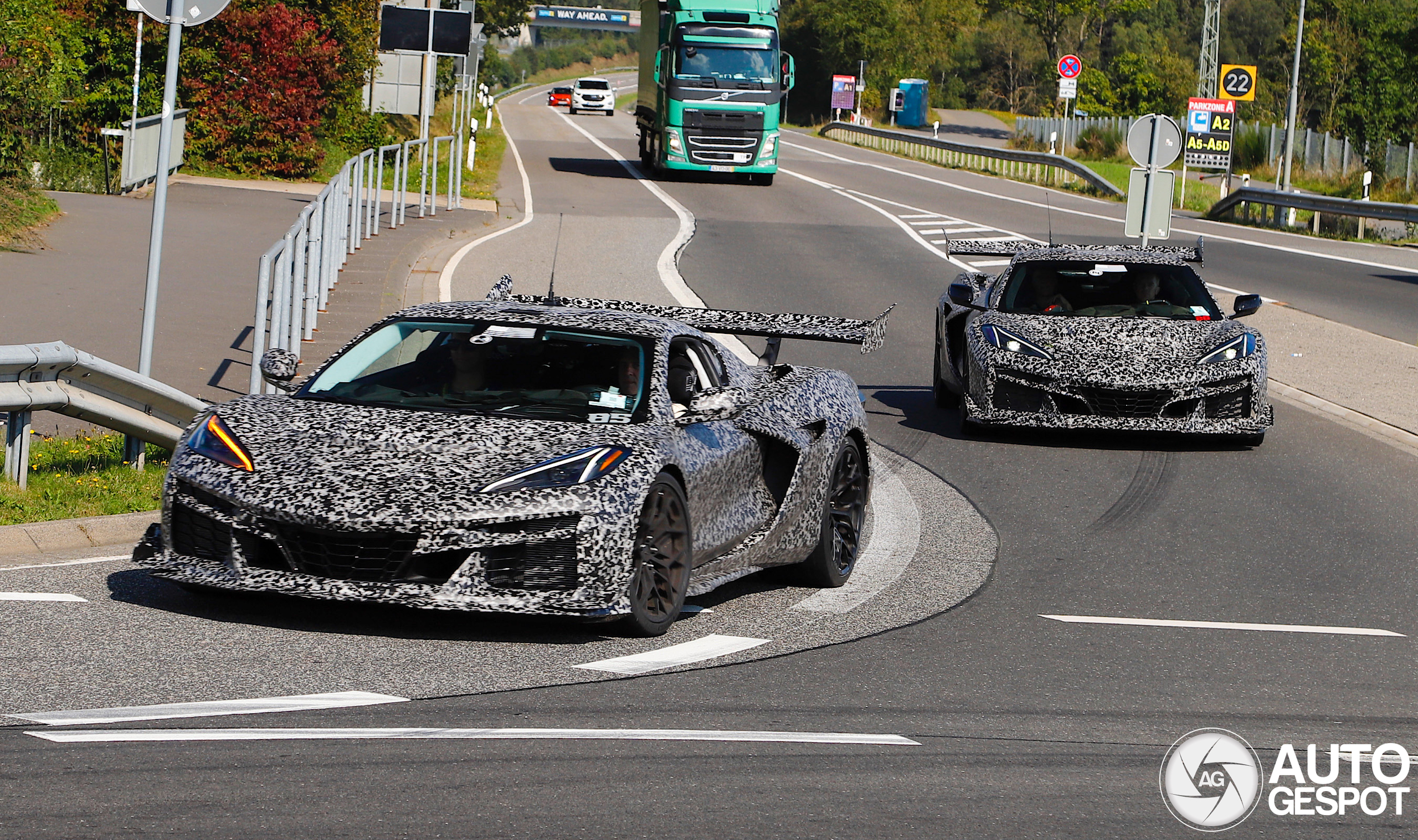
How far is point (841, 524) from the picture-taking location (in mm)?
8445

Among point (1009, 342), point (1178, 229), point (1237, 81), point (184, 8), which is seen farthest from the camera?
point (1237, 81)

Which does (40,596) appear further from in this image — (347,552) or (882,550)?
(882,550)

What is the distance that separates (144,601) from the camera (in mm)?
7094

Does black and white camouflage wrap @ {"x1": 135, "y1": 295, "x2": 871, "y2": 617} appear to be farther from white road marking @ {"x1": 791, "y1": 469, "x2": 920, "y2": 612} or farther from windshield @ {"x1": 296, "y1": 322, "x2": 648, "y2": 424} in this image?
white road marking @ {"x1": 791, "y1": 469, "x2": 920, "y2": 612}

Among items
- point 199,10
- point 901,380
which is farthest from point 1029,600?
point 901,380

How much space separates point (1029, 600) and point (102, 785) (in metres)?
4.59

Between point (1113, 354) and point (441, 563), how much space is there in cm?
716

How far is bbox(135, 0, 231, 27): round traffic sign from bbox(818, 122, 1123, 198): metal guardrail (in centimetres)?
3620

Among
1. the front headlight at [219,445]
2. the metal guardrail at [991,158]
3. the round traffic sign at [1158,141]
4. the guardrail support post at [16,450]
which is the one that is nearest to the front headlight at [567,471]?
the front headlight at [219,445]

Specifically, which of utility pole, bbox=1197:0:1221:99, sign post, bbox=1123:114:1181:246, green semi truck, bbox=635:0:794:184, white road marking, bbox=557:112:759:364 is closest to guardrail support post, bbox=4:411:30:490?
white road marking, bbox=557:112:759:364

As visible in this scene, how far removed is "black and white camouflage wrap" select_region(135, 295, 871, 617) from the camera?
6352 mm

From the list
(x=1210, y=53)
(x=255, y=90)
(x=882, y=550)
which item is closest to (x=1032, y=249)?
(x=882, y=550)

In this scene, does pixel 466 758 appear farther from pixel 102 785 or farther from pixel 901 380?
pixel 901 380

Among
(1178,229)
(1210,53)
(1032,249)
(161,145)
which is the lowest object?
(1032,249)
